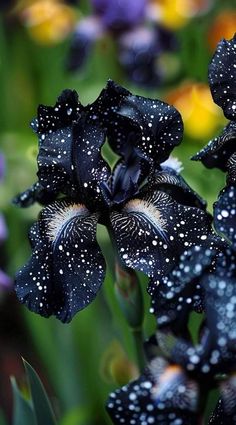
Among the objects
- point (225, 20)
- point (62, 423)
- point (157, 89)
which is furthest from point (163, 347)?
point (157, 89)

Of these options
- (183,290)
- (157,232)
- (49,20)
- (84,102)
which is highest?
(49,20)

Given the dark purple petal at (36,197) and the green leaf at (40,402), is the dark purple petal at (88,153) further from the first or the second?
the green leaf at (40,402)

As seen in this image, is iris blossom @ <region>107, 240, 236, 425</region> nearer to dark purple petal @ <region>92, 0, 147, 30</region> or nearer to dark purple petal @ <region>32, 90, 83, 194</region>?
dark purple petal @ <region>32, 90, 83, 194</region>

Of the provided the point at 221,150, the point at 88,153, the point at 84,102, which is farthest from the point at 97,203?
the point at 84,102

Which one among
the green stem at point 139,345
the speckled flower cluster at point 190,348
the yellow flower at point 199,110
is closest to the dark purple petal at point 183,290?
the speckled flower cluster at point 190,348

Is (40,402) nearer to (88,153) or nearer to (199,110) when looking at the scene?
(88,153)

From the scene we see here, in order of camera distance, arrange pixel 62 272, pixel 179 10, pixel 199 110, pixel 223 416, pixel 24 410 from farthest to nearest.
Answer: pixel 179 10, pixel 199 110, pixel 24 410, pixel 62 272, pixel 223 416

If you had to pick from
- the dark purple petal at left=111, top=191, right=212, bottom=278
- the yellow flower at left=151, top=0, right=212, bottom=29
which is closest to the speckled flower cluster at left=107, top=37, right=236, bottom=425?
the dark purple petal at left=111, top=191, right=212, bottom=278
